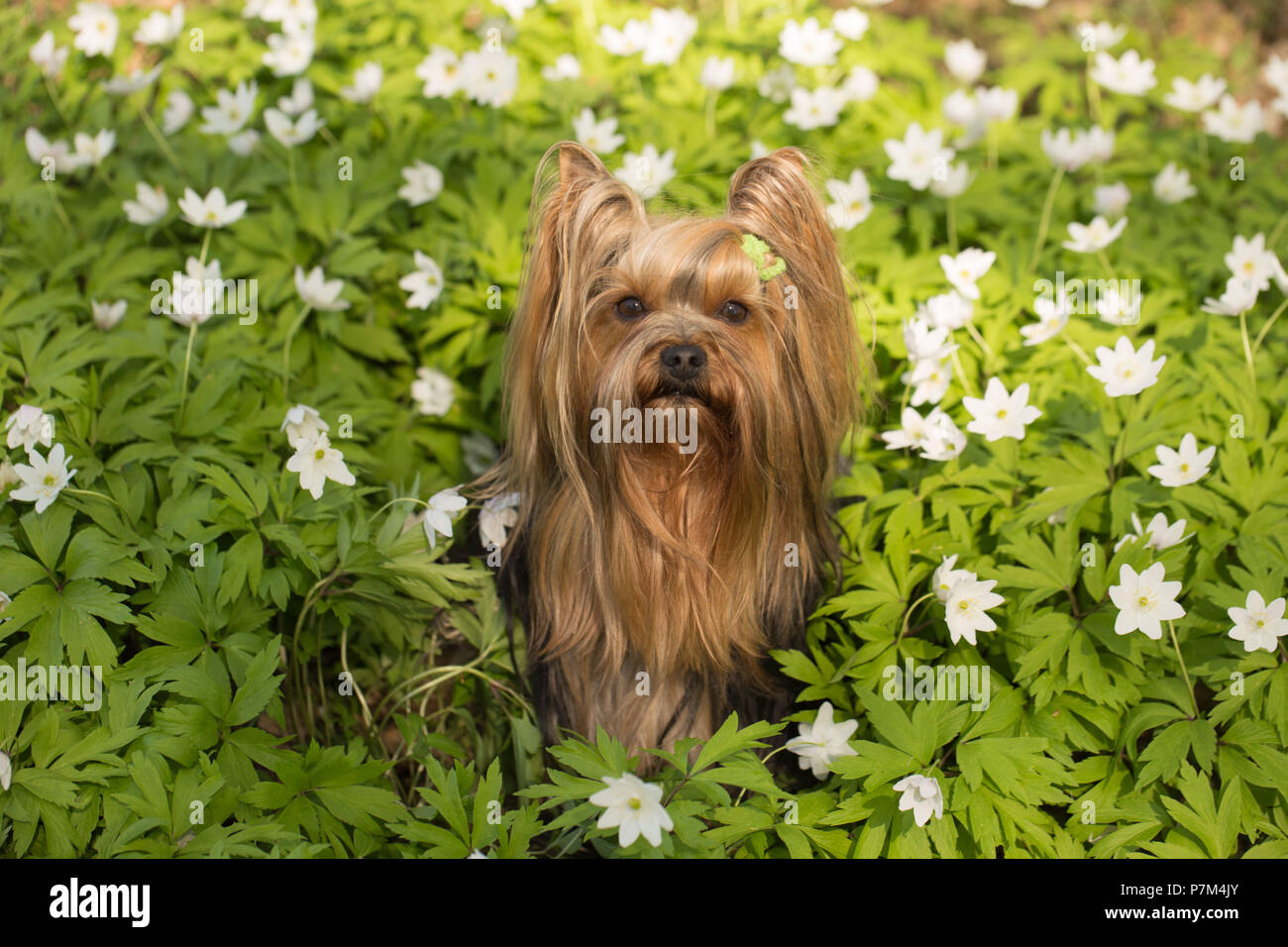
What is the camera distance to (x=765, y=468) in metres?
3.08

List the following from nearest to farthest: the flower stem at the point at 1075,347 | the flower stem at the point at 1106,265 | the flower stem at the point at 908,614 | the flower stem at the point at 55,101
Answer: the flower stem at the point at 908,614, the flower stem at the point at 1075,347, the flower stem at the point at 1106,265, the flower stem at the point at 55,101

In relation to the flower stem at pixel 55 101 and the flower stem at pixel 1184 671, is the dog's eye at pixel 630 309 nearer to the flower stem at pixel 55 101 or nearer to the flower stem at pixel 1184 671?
the flower stem at pixel 1184 671

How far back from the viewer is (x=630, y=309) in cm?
307

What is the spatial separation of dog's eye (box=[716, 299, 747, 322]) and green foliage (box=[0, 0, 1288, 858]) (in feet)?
2.87

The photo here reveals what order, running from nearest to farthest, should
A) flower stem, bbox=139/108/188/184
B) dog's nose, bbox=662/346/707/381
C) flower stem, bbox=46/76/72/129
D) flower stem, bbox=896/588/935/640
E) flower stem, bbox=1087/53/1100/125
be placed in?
dog's nose, bbox=662/346/707/381 < flower stem, bbox=896/588/935/640 < flower stem, bbox=139/108/188/184 < flower stem, bbox=46/76/72/129 < flower stem, bbox=1087/53/1100/125

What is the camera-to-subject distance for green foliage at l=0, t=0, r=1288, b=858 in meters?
2.95

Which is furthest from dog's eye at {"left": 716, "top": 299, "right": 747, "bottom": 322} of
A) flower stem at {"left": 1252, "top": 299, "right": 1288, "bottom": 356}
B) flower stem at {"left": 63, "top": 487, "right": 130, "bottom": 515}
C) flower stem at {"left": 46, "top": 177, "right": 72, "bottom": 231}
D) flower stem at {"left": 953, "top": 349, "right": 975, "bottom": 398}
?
flower stem at {"left": 46, "top": 177, "right": 72, "bottom": 231}

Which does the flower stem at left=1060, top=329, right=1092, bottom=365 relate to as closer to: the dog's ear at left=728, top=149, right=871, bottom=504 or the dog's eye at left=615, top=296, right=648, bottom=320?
the dog's ear at left=728, top=149, right=871, bottom=504

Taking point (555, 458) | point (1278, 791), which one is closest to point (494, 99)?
point (555, 458)

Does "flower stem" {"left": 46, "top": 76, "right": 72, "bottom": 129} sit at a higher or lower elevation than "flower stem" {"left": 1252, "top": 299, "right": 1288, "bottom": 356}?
higher

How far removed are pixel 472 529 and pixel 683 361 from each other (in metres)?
1.17

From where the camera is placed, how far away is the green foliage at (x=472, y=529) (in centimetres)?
295

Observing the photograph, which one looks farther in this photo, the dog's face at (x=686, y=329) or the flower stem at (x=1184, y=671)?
the flower stem at (x=1184, y=671)

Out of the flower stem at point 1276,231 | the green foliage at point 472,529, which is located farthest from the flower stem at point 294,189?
the flower stem at point 1276,231
